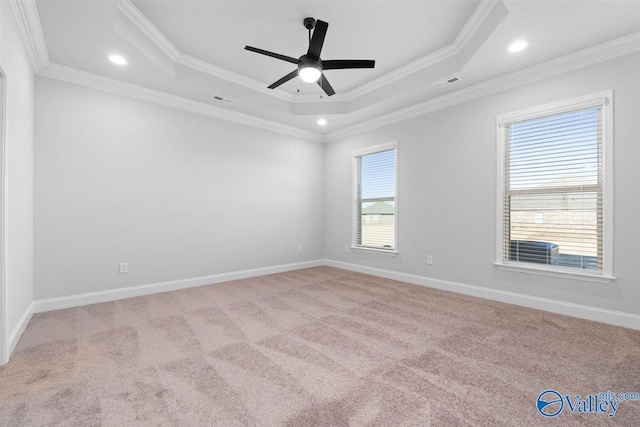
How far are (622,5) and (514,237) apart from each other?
236cm

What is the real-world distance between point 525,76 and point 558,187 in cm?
138

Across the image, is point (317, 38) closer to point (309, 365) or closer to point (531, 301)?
point (309, 365)

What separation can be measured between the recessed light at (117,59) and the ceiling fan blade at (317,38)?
2.12 m

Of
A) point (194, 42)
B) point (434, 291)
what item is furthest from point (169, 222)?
point (434, 291)

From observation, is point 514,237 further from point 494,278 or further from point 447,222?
point 447,222

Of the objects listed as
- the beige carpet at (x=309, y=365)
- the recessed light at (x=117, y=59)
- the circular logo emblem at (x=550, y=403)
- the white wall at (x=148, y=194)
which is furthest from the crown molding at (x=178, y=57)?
the circular logo emblem at (x=550, y=403)

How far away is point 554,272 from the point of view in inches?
125

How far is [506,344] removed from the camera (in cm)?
241

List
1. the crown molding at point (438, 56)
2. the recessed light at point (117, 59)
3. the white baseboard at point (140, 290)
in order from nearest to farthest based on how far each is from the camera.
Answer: the crown molding at point (438, 56)
the recessed light at point (117, 59)
the white baseboard at point (140, 290)

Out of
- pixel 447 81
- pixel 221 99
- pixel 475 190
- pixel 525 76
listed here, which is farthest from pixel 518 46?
pixel 221 99

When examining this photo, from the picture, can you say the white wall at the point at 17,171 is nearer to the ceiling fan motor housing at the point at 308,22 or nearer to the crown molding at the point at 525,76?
the ceiling fan motor housing at the point at 308,22

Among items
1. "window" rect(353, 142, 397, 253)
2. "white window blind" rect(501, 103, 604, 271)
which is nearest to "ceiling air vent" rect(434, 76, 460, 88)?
"white window blind" rect(501, 103, 604, 271)

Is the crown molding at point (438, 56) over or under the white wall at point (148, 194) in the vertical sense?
over

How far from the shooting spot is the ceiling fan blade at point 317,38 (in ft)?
7.64
